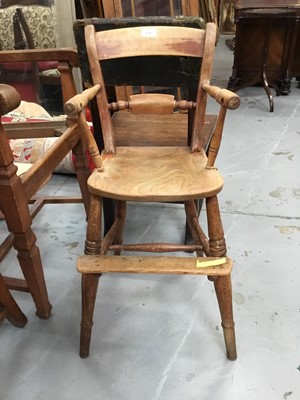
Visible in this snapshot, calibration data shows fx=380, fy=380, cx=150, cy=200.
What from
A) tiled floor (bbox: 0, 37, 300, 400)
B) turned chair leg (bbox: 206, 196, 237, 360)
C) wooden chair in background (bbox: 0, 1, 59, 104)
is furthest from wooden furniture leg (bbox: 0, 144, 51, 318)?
wooden chair in background (bbox: 0, 1, 59, 104)

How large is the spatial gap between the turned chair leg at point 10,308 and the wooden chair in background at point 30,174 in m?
0.06

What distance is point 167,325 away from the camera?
1321 millimetres

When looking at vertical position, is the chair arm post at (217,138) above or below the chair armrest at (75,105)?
Answer: below

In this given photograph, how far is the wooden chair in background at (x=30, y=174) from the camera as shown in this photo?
1.02 m

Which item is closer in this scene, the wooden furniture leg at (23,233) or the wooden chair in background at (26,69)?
the wooden furniture leg at (23,233)

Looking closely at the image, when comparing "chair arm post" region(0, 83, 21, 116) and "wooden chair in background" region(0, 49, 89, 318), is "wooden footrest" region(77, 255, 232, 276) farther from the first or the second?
"chair arm post" region(0, 83, 21, 116)

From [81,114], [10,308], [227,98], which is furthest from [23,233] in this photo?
[227,98]

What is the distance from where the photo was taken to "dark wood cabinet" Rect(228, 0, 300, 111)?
9.95 feet

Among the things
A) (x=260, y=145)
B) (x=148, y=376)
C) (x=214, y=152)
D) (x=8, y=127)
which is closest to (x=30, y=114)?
(x=8, y=127)

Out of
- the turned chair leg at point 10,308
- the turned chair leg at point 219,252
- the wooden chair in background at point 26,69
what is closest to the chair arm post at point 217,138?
the turned chair leg at point 219,252

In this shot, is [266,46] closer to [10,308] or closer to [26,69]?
[26,69]

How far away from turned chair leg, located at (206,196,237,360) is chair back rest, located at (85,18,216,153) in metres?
0.36

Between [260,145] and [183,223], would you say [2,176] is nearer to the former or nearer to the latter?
[183,223]

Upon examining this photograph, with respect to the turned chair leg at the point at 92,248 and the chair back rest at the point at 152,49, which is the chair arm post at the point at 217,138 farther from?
the turned chair leg at the point at 92,248
